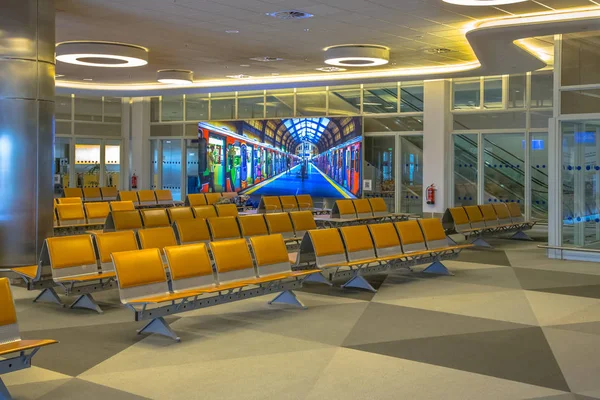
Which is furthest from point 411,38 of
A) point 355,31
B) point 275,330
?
point 275,330

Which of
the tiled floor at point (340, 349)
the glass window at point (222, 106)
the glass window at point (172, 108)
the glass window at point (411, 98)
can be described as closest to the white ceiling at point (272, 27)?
the glass window at point (411, 98)

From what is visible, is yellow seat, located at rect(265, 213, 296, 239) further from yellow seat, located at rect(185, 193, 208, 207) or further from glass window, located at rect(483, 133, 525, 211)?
glass window, located at rect(483, 133, 525, 211)

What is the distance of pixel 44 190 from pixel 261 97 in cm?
1369

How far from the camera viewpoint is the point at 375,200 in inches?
667

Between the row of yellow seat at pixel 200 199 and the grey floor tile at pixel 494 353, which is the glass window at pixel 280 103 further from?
the grey floor tile at pixel 494 353

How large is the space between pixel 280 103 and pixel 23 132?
44.2ft

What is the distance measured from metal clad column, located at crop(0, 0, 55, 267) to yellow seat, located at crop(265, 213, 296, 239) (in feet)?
11.5

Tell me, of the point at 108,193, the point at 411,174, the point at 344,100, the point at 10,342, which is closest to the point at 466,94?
the point at 411,174

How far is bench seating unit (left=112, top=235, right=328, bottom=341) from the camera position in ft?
21.4

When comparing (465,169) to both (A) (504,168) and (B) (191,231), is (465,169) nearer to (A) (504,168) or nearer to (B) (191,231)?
(A) (504,168)

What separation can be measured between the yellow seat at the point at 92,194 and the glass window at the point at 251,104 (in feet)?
20.6

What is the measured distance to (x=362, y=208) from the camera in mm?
16234

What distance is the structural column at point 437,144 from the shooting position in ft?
63.0

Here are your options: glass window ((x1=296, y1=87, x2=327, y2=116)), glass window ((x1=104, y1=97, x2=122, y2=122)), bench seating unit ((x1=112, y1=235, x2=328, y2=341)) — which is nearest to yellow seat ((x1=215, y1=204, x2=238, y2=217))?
bench seating unit ((x1=112, y1=235, x2=328, y2=341))
